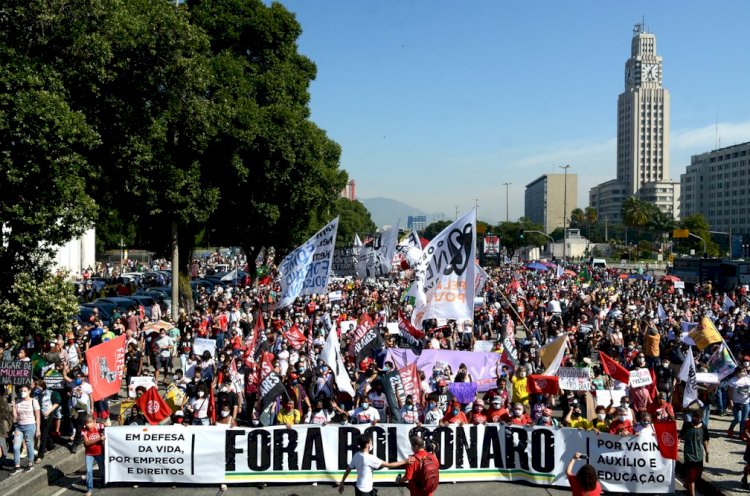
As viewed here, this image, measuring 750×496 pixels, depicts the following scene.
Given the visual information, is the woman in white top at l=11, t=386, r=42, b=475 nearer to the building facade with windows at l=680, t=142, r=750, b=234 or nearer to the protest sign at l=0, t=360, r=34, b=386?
the protest sign at l=0, t=360, r=34, b=386

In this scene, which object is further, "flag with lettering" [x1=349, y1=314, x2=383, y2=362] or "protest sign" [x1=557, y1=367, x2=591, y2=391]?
"flag with lettering" [x1=349, y1=314, x2=383, y2=362]

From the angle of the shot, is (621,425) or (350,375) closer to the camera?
(621,425)

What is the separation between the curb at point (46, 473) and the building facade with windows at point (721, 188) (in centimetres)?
15973

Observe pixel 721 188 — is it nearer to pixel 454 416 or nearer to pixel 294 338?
pixel 294 338

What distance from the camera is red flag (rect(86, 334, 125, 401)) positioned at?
13.6 m

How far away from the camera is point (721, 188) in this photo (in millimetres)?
166125

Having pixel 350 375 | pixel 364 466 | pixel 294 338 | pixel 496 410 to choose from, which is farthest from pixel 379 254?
pixel 364 466

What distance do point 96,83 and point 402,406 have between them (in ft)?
39.2

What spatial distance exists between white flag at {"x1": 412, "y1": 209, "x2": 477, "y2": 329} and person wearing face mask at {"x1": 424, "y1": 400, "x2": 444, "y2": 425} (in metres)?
3.74

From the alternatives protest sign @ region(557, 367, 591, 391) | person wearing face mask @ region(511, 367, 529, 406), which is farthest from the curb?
protest sign @ region(557, 367, 591, 391)

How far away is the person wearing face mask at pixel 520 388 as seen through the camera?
14.3 metres

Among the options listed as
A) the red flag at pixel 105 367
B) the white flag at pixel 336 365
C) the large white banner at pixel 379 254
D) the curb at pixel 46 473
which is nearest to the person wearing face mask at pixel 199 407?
the red flag at pixel 105 367

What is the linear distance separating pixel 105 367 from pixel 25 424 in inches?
78.4

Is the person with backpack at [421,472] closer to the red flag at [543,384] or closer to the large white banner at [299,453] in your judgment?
the large white banner at [299,453]
